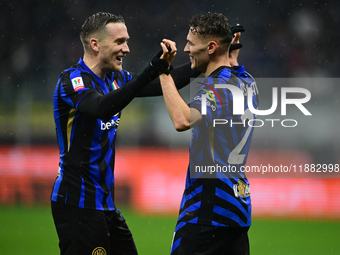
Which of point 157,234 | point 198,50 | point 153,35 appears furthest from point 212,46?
point 153,35

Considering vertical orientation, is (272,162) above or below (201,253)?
above

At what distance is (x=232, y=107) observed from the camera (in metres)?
2.20

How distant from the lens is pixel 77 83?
97.6 inches

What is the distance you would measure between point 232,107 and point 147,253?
347cm

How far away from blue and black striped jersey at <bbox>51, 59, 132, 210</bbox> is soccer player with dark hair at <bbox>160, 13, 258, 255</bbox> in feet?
2.01

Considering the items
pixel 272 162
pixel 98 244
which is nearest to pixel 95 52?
pixel 98 244

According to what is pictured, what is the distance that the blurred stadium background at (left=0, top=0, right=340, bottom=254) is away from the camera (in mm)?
6113

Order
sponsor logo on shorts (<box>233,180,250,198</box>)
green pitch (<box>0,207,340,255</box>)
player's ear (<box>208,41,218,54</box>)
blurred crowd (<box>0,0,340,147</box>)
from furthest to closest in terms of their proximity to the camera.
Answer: blurred crowd (<box>0,0,340,147</box>) < green pitch (<box>0,207,340,255</box>) < player's ear (<box>208,41,218,54</box>) < sponsor logo on shorts (<box>233,180,250,198</box>)

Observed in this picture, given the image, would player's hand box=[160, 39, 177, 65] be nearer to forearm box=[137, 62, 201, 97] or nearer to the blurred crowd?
forearm box=[137, 62, 201, 97]

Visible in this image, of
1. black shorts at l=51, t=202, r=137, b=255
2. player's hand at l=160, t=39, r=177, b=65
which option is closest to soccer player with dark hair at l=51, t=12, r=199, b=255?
black shorts at l=51, t=202, r=137, b=255

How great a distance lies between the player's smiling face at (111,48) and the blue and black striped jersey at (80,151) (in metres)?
0.18

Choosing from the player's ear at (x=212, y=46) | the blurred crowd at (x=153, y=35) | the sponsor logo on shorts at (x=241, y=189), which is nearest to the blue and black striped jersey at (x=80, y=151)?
the player's ear at (x=212, y=46)

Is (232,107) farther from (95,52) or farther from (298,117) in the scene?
(298,117)

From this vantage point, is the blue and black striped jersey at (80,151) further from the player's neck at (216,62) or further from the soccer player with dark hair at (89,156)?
the player's neck at (216,62)
